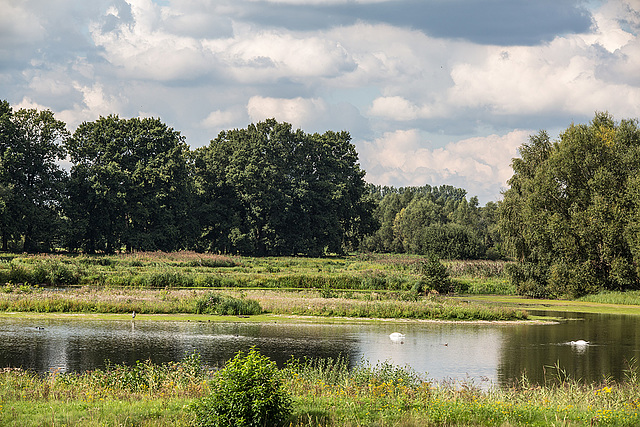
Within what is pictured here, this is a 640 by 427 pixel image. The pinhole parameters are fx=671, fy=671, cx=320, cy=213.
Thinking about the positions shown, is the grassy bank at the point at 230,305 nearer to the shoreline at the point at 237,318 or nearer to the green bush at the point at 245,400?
the shoreline at the point at 237,318

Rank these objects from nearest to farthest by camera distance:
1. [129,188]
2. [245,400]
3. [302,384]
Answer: [245,400] < [302,384] < [129,188]

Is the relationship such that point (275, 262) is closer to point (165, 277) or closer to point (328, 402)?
point (165, 277)

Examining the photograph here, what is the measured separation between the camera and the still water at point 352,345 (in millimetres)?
27219

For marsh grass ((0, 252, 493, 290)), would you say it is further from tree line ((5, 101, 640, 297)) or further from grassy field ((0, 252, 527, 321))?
tree line ((5, 101, 640, 297))

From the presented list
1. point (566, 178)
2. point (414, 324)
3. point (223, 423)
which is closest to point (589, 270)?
point (566, 178)

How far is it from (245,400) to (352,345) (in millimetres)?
17796

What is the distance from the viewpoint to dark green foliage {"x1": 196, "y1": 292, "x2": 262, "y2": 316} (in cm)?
4278

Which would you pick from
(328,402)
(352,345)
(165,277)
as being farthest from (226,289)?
(328,402)

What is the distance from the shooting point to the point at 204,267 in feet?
259

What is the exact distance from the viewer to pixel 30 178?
3762 inches

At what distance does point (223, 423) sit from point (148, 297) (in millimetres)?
33243

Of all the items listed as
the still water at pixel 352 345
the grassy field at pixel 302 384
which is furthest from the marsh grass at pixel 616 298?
the still water at pixel 352 345

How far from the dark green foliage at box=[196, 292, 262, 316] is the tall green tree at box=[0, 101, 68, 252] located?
54.5 metres

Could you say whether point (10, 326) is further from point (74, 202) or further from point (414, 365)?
point (74, 202)
